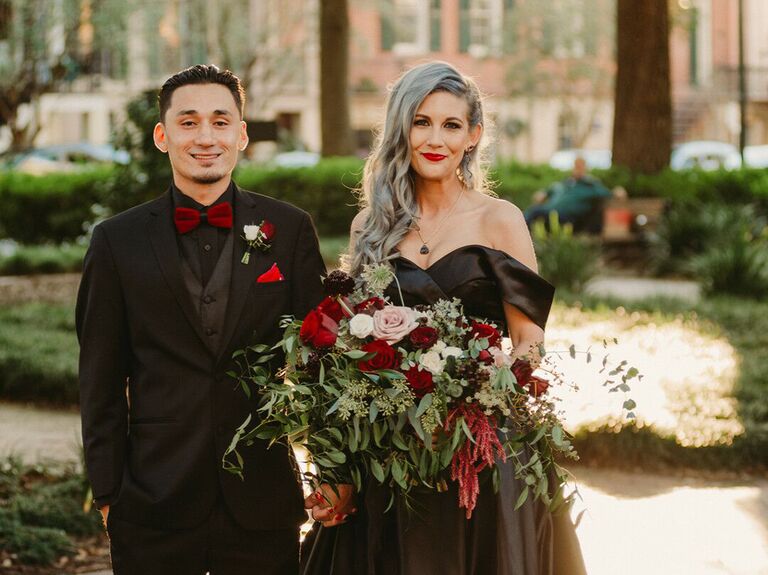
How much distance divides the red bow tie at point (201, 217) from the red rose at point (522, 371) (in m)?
0.88

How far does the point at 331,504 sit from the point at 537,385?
0.68 metres

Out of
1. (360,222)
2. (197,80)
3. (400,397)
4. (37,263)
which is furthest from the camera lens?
(37,263)

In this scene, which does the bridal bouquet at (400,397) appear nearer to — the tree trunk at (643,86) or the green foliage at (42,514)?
the green foliage at (42,514)

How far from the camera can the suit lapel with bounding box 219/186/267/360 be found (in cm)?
345

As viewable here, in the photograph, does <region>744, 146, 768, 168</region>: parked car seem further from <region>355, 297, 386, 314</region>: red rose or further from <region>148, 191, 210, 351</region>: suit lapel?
<region>148, 191, 210, 351</region>: suit lapel

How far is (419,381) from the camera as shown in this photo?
326 centimetres

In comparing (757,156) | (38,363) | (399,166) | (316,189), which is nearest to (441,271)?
(399,166)

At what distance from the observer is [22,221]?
19.1 m

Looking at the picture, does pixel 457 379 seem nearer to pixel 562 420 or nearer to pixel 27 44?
pixel 562 420

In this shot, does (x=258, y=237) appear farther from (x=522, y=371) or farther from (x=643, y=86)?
(x=643, y=86)

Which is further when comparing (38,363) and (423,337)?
(38,363)

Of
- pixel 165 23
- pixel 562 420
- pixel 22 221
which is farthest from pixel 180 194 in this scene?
pixel 165 23

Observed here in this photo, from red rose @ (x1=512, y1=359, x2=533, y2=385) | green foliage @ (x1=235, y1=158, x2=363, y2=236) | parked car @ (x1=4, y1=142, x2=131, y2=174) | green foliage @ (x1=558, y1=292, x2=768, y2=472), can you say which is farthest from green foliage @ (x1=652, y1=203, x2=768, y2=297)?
parked car @ (x1=4, y1=142, x2=131, y2=174)

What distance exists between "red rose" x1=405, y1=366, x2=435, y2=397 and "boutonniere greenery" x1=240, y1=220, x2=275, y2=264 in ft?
1.87
